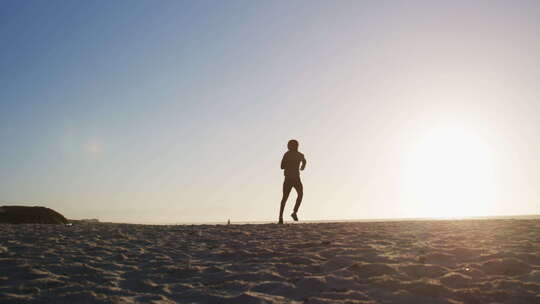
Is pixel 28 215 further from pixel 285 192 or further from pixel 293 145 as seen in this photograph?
pixel 293 145

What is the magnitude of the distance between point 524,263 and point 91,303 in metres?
6.21

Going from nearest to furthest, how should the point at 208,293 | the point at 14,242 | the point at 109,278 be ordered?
the point at 208,293
the point at 109,278
the point at 14,242

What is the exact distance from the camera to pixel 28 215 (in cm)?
1733

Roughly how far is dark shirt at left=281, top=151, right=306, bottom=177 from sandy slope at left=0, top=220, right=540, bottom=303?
421 centimetres

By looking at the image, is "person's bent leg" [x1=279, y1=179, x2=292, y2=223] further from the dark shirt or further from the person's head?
the person's head

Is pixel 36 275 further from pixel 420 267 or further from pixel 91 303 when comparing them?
pixel 420 267

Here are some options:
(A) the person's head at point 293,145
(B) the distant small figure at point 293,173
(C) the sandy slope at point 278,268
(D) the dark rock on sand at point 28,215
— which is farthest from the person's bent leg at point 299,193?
(D) the dark rock on sand at point 28,215

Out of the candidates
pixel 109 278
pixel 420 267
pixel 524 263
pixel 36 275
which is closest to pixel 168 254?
pixel 109 278

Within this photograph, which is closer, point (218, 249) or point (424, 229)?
point (218, 249)

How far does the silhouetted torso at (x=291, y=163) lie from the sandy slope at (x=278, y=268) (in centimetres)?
420

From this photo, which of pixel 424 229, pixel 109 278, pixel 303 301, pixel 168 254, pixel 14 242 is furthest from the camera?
pixel 424 229

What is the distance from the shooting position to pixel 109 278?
20.5 ft

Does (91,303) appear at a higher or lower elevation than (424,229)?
lower

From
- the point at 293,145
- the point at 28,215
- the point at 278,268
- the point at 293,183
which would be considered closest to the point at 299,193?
the point at 293,183
